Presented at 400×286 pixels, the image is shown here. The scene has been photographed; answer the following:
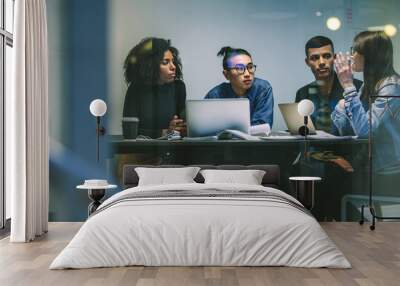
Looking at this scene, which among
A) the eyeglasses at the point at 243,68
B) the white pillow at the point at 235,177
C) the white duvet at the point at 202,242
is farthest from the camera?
the eyeglasses at the point at 243,68

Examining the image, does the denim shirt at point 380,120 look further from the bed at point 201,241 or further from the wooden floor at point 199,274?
the bed at point 201,241

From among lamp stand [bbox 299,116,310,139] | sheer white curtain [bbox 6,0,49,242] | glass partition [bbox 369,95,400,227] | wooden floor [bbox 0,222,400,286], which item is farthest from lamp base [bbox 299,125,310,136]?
sheer white curtain [bbox 6,0,49,242]

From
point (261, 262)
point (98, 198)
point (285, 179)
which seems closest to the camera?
point (261, 262)

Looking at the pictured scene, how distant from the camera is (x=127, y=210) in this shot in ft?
17.4

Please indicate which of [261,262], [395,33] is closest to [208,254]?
[261,262]

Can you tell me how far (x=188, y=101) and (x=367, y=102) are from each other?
2283 mm

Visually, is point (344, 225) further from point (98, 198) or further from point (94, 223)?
point (94, 223)

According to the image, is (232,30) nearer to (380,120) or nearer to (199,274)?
(380,120)

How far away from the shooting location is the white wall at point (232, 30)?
26.6 ft

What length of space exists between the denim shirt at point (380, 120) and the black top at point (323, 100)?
7 cm

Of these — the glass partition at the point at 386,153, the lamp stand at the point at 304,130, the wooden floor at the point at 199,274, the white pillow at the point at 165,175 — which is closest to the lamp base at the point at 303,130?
the lamp stand at the point at 304,130

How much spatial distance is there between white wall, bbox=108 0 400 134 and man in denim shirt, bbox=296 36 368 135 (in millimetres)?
86

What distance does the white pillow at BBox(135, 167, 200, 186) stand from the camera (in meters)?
7.41

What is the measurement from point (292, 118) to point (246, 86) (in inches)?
28.2
